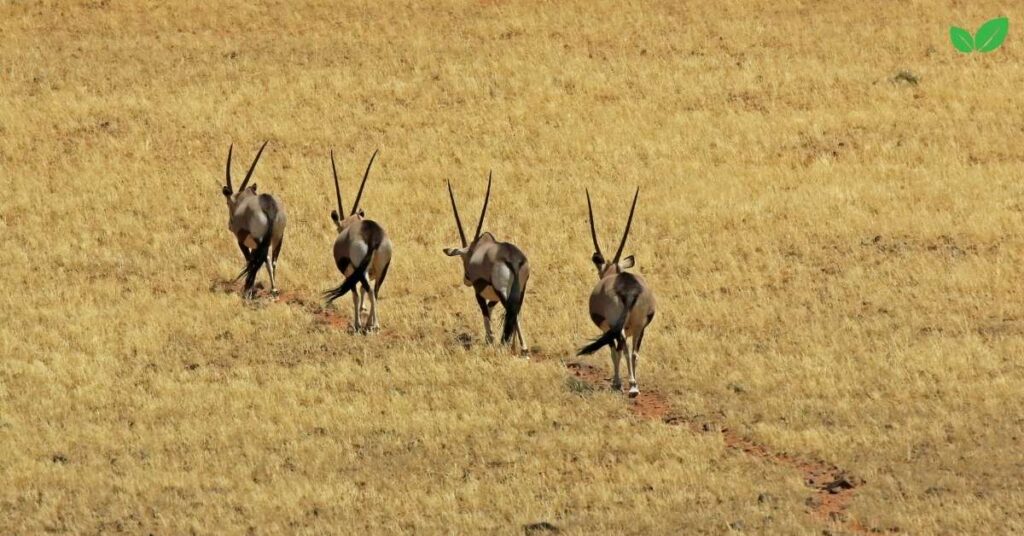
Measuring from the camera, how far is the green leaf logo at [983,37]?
40.1m

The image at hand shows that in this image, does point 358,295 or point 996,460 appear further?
point 358,295

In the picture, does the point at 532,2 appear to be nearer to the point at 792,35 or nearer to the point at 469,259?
the point at 792,35

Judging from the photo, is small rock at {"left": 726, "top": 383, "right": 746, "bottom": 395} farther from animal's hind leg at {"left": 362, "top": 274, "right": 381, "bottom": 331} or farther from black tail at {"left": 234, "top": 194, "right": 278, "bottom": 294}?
black tail at {"left": 234, "top": 194, "right": 278, "bottom": 294}

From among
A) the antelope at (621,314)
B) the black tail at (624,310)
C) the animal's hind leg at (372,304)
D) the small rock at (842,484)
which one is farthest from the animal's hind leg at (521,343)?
the small rock at (842,484)

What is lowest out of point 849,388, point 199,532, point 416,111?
point 199,532

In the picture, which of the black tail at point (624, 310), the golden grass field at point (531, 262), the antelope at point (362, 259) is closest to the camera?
the golden grass field at point (531, 262)

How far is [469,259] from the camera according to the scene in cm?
2169

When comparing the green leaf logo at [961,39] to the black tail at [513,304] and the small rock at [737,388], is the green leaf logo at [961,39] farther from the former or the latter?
the small rock at [737,388]

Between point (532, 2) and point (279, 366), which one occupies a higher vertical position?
point (532, 2)

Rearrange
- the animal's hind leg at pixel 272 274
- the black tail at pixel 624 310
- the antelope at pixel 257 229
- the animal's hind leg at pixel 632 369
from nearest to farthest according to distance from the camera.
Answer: the black tail at pixel 624 310, the animal's hind leg at pixel 632 369, the antelope at pixel 257 229, the animal's hind leg at pixel 272 274

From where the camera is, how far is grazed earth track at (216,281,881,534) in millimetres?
14953

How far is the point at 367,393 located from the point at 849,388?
600 centimetres

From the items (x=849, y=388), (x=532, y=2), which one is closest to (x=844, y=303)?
(x=849, y=388)

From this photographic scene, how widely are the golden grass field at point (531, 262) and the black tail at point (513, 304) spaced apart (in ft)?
2.53
